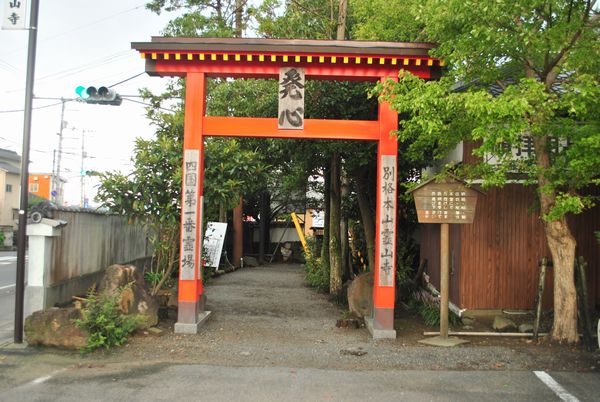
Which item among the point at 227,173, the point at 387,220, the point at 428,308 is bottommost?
the point at 428,308

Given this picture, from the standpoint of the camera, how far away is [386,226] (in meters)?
8.20

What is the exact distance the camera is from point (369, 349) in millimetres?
7391

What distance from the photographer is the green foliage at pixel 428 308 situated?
9117mm

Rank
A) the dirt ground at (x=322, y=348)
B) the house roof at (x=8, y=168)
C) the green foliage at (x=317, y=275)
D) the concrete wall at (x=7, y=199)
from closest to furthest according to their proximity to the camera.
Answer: the dirt ground at (x=322, y=348) < the green foliage at (x=317, y=275) < the concrete wall at (x=7, y=199) < the house roof at (x=8, y=168)

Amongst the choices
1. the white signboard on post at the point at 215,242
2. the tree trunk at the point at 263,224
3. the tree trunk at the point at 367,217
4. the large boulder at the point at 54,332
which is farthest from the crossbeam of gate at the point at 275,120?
the tree trunk at the point at 263,224

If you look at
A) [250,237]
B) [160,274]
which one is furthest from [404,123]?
[250,237]

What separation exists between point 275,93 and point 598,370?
840 centimetres

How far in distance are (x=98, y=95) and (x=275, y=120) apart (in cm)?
684

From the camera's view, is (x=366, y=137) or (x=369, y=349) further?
(x=366, y=137)

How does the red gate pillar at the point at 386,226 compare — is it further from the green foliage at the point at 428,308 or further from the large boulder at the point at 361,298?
the green foliage at the point at 428,308

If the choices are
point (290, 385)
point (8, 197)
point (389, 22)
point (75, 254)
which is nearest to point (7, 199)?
point (8, 197)

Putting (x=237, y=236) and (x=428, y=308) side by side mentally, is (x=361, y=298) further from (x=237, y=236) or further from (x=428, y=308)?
(x=237, y=236)

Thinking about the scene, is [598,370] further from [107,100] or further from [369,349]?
[107,100]

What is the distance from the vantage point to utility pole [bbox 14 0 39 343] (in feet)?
23.4
